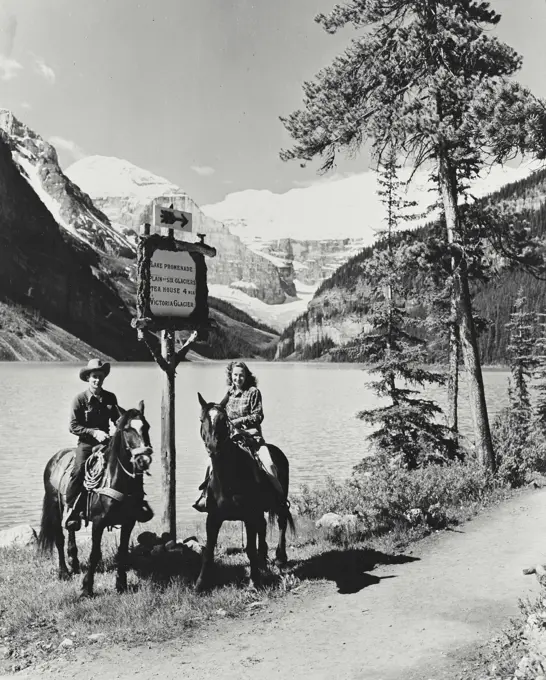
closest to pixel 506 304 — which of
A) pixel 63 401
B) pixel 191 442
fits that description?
pixel 63 401

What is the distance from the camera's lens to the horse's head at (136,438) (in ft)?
26.0

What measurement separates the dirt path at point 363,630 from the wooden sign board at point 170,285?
4650mm

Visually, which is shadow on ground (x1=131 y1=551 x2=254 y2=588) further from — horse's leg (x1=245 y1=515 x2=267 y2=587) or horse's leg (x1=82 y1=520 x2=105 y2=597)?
horse's leg (x1=82 y1=520 x2=105 y2=597)

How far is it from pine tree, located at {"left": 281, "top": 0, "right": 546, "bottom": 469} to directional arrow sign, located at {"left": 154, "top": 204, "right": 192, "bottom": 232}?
622 centimetres

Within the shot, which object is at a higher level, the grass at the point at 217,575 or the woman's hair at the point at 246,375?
the woman's hair at the point at 246,375

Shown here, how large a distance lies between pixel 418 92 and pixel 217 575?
41.5ft

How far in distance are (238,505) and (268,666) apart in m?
2.49

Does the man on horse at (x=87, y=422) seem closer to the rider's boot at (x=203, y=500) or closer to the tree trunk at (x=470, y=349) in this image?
the rider's boot at (x=203, y=500)

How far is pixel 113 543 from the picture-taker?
12859 mm

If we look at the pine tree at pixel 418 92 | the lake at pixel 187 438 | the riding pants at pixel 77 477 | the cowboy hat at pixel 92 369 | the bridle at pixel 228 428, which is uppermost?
the pine tree at pixel 418 92

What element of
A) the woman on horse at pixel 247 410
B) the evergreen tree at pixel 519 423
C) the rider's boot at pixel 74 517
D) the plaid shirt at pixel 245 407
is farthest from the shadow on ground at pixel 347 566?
the evergreen tree at pixel 519 423

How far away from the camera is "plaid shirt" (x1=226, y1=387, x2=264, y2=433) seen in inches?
365

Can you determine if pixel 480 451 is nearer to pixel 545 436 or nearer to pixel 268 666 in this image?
pixel 268 666

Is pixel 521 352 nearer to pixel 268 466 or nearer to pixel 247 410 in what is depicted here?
pixel 268 466
